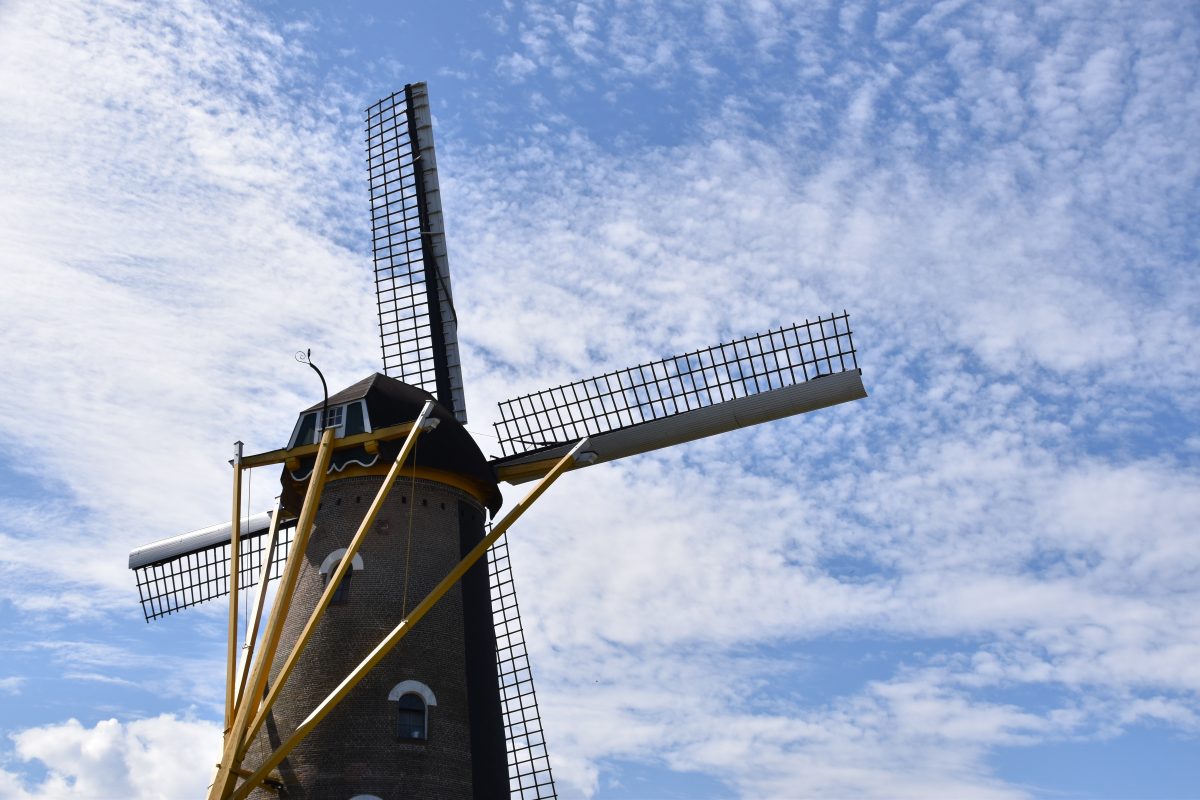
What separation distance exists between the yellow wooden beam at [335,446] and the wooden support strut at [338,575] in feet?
0.71

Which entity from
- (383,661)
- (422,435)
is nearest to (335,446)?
(422,435)

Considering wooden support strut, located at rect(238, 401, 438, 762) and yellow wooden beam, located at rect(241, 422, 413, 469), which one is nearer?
wooden support strut, located at rect(238, 401, 438, 762)

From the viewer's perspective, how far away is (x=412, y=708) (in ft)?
62.5

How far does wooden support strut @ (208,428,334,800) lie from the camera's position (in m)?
16.5

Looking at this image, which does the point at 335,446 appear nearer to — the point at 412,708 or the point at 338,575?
the point at 338,575

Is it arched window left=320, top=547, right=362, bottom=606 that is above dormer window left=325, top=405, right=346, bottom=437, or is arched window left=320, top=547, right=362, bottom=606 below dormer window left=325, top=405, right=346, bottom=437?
below

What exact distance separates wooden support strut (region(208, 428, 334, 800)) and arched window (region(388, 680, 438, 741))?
2357 millimetres

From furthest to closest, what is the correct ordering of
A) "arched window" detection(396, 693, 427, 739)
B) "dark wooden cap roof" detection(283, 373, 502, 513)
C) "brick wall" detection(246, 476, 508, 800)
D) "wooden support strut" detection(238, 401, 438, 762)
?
"dark wooden cap roof" detection(283, 373, 502, 513), "arched window" detection(396, 693, 427, 739), "brick wall" detection(246, 476, 508, 800), "wooden support strut" detection(238, 401, 438, 762)

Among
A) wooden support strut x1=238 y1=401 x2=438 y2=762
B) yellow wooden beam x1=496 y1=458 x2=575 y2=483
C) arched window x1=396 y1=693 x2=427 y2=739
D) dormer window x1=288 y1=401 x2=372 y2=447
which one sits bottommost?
arched window x1=396 y1=693 x2=427 y2=739

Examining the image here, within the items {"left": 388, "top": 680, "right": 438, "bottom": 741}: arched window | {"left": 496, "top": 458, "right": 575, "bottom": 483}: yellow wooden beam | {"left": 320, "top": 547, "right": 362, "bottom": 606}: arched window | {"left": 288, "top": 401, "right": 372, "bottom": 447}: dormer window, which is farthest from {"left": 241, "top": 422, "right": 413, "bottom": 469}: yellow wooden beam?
{"left": 388, "top": 680, "right": 438, "bottom": 741}: arched window

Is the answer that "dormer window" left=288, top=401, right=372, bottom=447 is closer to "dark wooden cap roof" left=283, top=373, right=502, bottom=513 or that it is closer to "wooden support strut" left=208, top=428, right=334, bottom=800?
"dark wooden cap roof" left=283, top=373, right=502, bottom=513

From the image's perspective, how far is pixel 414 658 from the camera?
1939cm

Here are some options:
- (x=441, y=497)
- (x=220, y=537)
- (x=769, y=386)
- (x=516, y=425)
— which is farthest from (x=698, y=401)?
(x=220, y=537)

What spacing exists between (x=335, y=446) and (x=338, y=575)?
3159mm
